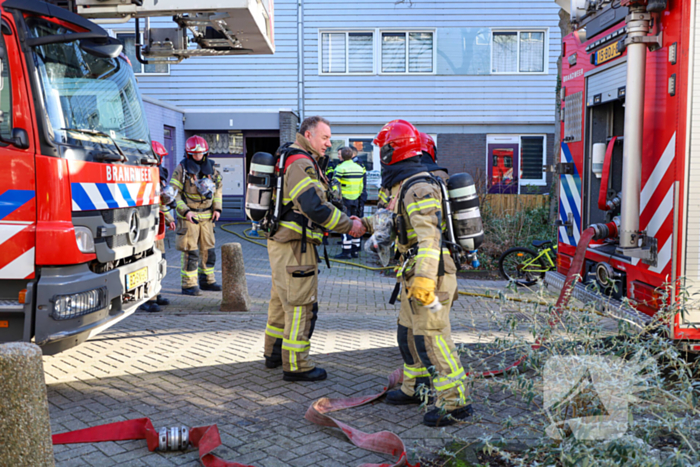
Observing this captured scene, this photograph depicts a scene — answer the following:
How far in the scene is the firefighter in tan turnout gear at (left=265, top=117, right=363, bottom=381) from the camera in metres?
4.74

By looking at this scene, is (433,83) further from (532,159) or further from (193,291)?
(193,291)

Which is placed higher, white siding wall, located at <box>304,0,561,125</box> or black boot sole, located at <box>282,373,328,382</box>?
white siding wall, located at <box>304,0,561,125</box>

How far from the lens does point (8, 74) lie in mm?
3982

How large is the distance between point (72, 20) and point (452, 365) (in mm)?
3574

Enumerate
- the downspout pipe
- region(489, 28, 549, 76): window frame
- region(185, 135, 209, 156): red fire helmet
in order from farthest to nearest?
1. region(489, 28, 549, 76): window frame
2. region(185, 135, 209, 156): red fire helmet
3. the downspout pipe

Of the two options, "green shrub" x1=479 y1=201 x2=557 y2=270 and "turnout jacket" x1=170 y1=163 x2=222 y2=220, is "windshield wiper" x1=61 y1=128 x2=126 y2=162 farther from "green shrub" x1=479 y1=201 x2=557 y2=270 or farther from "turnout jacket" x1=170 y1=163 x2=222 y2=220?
"green shrub" x1=479 y1=201 x2=557 y2=270

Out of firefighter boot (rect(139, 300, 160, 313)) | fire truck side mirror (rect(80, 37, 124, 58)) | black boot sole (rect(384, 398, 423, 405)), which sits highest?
fire truck side mirror (rect(80, 37, 124, 58))

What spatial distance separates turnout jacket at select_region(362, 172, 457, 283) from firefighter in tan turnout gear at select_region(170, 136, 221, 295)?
482 centimetres

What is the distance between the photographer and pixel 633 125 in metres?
4.36

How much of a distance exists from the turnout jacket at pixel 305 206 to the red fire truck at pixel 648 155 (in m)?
1.91

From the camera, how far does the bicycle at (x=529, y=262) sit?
9688mm

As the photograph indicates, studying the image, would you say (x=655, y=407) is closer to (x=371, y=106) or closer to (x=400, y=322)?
(x=400, y=322)

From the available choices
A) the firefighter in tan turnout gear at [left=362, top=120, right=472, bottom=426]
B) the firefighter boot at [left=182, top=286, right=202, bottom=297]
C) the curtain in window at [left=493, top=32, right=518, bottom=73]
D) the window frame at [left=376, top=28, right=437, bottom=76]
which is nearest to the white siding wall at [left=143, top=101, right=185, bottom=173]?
the window frame at [left=376, top=28, right=437, bottom=76]

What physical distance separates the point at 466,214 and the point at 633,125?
54.2 inches
